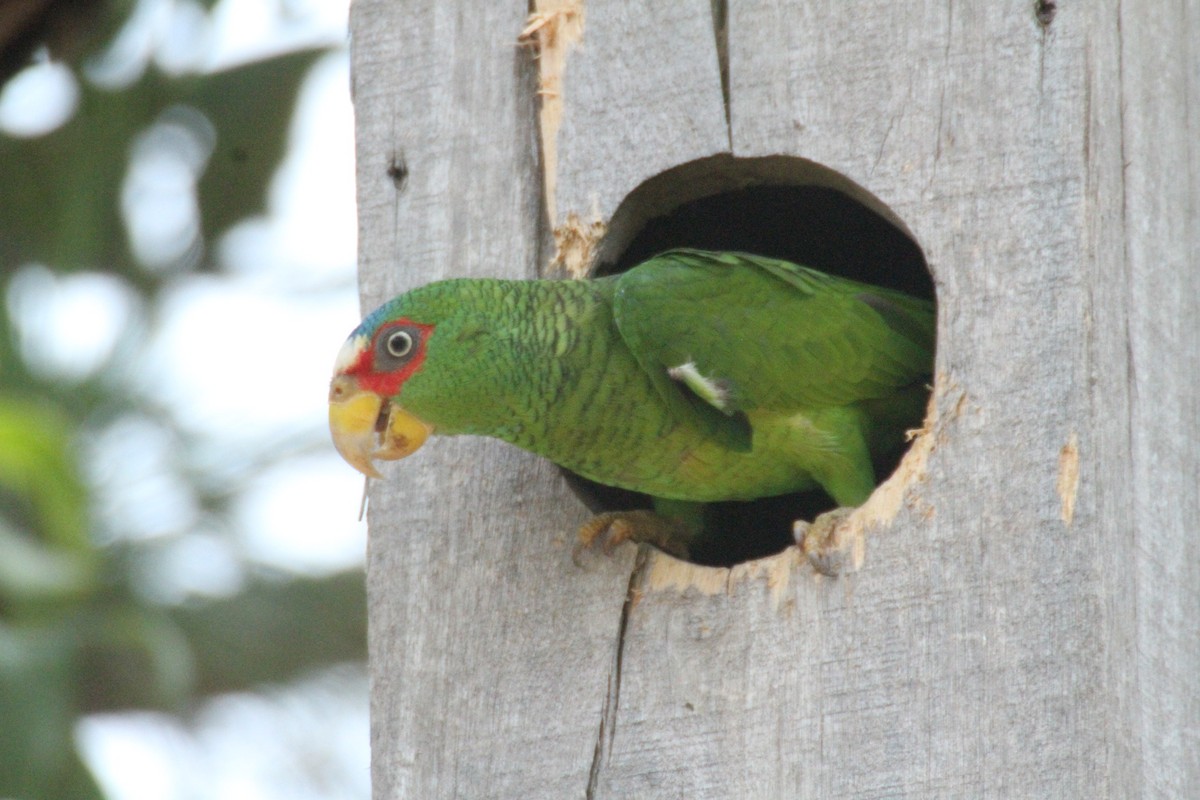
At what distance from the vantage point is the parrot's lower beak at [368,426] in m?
3.23

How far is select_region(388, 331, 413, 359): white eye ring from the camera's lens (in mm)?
3232

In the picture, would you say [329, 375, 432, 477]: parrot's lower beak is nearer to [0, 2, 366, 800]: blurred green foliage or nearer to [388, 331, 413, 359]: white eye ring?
[388, 331, 413, 359]: white eye ring

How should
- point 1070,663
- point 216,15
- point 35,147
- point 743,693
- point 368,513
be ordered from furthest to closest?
point 35,147
point 216,15
point 368,513
point 743,693
point 1070,663

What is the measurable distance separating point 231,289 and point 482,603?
124 inches

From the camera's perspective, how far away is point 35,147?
589 centimetres

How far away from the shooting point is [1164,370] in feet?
10.1

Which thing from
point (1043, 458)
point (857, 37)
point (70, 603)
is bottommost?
point (70, 603)

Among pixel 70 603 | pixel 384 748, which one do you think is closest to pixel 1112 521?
pixel 384 748

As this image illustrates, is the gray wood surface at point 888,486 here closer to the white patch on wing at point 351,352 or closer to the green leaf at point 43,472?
the white patch on wing at point 351,352

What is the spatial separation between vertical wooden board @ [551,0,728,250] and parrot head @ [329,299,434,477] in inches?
20.4

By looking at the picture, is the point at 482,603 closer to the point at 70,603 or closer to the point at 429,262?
the point at 429,262

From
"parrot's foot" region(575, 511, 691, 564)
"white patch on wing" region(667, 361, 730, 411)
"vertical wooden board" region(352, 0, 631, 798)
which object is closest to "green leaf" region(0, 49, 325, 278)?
"vertical wooden board" region(352, 0, 631, 798)

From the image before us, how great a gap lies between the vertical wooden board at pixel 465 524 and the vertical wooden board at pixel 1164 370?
3.73 ft

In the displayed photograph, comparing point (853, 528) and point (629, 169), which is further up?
point (629, 169)
